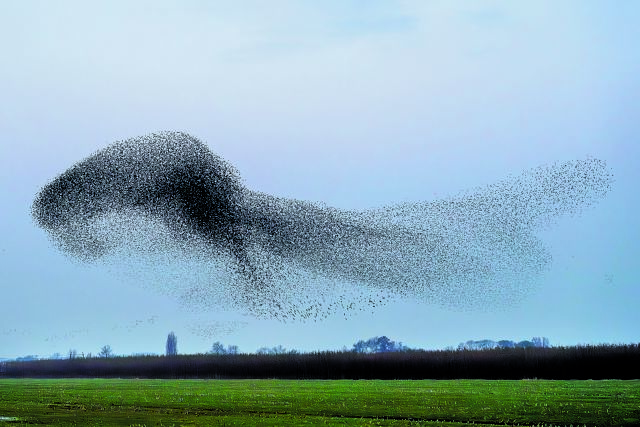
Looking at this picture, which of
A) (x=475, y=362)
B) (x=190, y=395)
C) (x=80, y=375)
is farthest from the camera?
(x=80, y=375)

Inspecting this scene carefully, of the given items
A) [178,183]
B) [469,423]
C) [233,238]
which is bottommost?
[469,423]

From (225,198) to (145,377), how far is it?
4579 cm

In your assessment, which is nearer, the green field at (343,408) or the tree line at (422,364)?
the green field at (343,408)

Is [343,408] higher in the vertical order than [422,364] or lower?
lower

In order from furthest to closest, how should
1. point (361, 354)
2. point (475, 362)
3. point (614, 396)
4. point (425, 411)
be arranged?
point (361, 354) → point (475, 362) → point (614, 396) → point (425, 411)

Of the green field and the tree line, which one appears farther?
the tree line

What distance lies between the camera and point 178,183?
41312 mm

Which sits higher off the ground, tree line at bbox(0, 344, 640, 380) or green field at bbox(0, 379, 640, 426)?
tree line at bbox(0, 344, 640, 380)

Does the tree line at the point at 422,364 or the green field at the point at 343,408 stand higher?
the tree line at the point at 422,364

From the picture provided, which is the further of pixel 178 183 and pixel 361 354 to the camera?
pixel 361 354

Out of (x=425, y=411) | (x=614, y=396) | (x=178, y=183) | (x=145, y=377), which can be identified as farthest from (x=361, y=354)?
(x=425, y=411)

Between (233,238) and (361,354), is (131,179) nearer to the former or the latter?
(233,238)

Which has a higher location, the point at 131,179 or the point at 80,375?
the point at 131,179

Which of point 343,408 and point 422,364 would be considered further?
point 422,364
